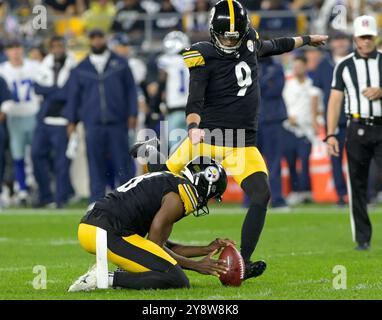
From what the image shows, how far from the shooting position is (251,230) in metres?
8.05

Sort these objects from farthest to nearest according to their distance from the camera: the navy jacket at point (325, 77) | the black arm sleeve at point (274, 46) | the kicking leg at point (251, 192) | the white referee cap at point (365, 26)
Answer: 1. the navy jacket at point (325, 77)
2. the white referee cap at point (365, 26)
3. the black arm sleeve at point (274, 46)
4. the kicking leg at point (251, 192)

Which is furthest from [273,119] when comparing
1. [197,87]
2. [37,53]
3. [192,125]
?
[192,125]

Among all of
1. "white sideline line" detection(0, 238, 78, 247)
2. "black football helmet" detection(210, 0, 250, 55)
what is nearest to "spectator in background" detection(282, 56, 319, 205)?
"white sideline line" detection(0, 238, 78, 247)

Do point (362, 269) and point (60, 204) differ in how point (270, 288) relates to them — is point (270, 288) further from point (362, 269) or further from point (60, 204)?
point (60, 204)

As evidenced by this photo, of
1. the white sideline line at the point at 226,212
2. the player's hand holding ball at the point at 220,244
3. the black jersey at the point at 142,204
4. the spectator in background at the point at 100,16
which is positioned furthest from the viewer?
the spectator in background at the point at 100,16

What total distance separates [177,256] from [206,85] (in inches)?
51.8

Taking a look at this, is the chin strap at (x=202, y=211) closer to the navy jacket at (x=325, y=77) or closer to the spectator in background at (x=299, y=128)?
the navy jacket at (x=325, y=77)

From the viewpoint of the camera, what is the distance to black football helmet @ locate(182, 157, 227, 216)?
752 centimetres

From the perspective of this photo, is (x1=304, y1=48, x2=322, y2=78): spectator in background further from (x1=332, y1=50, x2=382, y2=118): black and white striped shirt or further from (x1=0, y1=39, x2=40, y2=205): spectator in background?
(x1=332, y1=50, x2=382, y2=118): black and white striped shirt

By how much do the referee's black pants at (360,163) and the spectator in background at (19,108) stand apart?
7050 millimetres

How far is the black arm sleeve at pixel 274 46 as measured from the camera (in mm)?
8597

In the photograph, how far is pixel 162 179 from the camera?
7609mm

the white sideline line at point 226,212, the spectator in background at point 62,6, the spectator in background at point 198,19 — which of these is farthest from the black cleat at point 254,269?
the spectator in background at point 62,6
